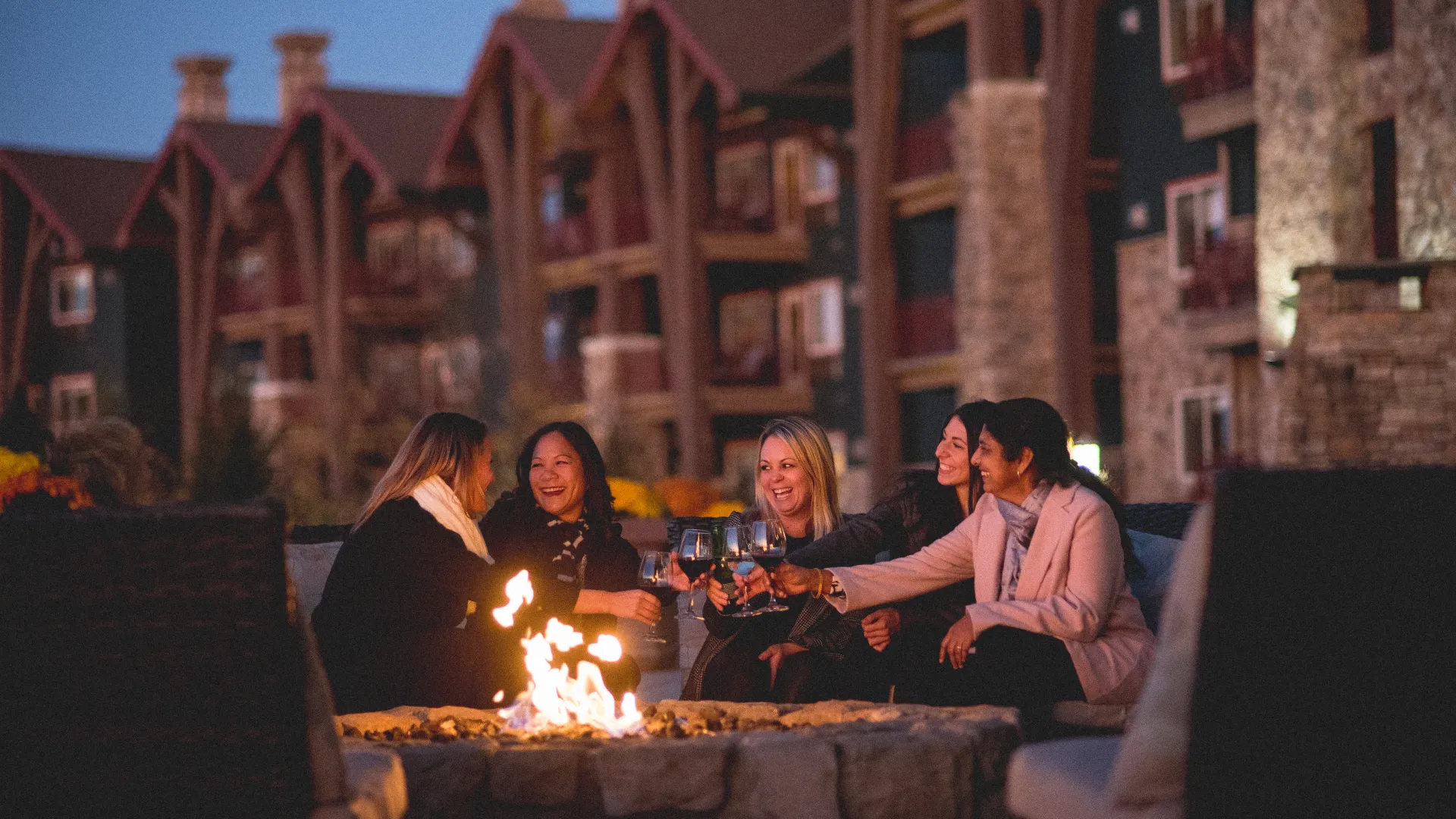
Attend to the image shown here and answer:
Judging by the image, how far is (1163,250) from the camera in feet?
87.3

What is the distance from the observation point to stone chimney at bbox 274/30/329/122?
4944cm

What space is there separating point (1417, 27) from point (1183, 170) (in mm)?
6353

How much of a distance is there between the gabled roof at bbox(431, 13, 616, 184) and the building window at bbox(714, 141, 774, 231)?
116 inches

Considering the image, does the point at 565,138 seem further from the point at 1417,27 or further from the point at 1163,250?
the point at 1417,27

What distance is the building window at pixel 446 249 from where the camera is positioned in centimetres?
4150

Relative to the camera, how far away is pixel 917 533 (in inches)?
319

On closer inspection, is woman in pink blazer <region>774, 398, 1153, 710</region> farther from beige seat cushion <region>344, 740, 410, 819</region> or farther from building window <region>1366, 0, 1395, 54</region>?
building window <region>1366, 0, 1395, 54</region>

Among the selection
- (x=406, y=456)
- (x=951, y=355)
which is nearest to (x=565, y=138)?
(x=951, y=355)

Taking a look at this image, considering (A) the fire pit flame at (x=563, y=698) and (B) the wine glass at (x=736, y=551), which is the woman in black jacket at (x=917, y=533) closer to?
(B) the wine glass at (x=736, y=551)

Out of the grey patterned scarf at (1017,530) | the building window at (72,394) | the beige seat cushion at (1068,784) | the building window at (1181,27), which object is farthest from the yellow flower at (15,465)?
the building window at (72,394)

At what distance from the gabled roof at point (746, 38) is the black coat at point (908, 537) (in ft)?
76.4

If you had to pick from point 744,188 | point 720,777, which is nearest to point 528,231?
point 744,188

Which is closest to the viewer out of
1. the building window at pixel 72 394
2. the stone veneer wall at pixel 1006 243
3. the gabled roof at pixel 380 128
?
the stone veneer wall at pixel 1006 243

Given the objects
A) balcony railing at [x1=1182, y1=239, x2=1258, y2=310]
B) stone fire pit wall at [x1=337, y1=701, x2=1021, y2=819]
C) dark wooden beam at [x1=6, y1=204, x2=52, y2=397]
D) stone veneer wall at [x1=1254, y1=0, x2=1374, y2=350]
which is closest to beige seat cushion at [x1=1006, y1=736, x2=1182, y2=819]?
stone fire pit wall at [x1=337, y1=701, x2=1021, y2=819]
